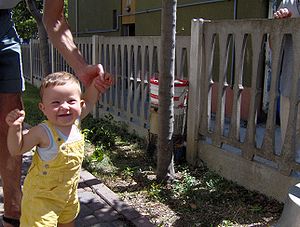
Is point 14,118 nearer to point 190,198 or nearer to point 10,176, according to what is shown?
point 10,176

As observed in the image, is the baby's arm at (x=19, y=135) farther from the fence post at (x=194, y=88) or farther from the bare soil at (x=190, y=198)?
the fence post at (x=194, y=88)

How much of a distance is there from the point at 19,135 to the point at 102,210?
1.62 m

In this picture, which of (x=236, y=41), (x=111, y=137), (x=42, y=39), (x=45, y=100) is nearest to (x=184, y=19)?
(x=42, y=39)

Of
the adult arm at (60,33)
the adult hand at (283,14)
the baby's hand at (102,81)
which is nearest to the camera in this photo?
the baby's hand at (102,81)

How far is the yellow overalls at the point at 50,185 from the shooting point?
236 centimetres

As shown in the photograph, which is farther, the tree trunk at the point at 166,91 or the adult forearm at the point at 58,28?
the tree trunk at the point at 166,91

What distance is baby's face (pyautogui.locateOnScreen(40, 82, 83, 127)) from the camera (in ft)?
7.73

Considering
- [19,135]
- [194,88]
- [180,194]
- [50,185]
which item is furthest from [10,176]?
[194,88]

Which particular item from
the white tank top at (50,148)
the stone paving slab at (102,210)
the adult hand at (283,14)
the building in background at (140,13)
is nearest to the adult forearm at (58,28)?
the white tank top at (50,148)

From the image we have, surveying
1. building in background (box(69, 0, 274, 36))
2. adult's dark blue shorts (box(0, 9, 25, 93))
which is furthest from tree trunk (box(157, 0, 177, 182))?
building in background (box(69, 0, 274, 36))

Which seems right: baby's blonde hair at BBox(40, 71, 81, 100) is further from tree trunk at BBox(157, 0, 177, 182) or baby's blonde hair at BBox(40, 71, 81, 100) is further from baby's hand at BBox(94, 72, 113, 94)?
tree trunk at BBox(157, 0, 177, 182)

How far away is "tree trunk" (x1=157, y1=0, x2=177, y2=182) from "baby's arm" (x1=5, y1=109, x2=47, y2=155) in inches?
79.3

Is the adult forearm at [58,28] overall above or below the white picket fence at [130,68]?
above

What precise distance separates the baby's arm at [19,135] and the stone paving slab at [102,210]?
4.07 feet
